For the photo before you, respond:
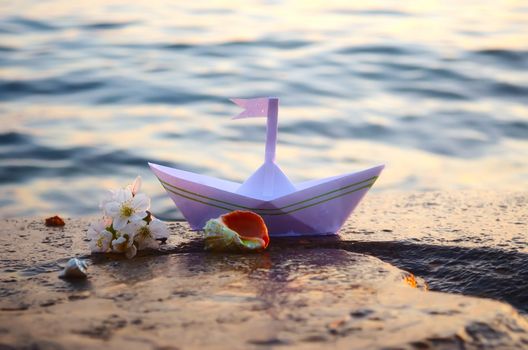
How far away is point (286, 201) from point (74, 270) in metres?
0.77

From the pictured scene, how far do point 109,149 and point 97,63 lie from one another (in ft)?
7.38

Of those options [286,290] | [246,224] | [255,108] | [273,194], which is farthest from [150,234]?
[286,290]

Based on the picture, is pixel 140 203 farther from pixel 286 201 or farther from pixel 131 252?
pixel 286 201

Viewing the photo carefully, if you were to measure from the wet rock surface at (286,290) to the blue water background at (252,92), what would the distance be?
5.06 feet

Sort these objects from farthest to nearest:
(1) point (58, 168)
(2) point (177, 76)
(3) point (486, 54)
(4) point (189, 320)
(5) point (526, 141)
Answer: (3) point (486, 54) → (2) point (177, 76) → (5) point (526, 141) → (1) point (58, 168) → (4) point (189, 320)

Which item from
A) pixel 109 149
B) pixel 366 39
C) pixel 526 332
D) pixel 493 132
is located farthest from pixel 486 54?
pixel 526 332

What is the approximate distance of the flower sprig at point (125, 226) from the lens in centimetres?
321

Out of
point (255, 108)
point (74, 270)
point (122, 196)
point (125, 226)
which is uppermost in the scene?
point (255, 108)

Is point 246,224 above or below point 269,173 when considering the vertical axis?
below

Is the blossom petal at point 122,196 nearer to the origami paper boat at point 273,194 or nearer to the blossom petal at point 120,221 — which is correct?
the blossom petal at point 120,221

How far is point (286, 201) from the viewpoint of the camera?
3230mm

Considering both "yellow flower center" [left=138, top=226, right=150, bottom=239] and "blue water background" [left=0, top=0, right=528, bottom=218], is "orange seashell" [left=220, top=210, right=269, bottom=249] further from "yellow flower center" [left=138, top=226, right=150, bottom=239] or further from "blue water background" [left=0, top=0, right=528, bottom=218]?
"blue water background" [left=0, top=0, right=528, bottom=218]

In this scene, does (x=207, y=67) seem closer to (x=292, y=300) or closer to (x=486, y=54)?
(x=486, y=54)

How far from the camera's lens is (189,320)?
254 cm
